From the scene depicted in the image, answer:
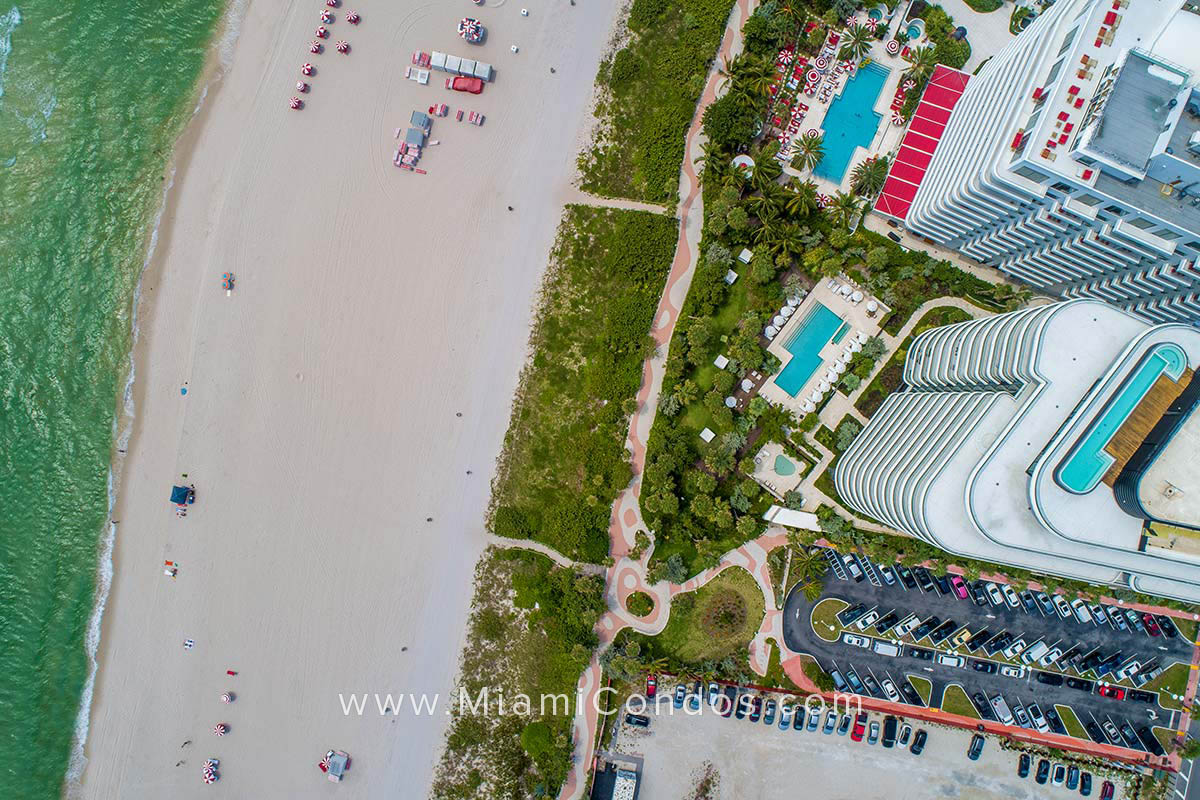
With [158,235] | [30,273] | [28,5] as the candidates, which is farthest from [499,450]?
[28,5]

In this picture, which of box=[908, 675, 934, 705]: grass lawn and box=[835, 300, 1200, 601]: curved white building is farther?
box=[908, 675, 934, 705]: grass lawn

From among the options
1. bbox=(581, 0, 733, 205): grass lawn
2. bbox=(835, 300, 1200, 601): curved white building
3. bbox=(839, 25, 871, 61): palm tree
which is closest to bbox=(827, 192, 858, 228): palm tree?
bbox=(839, 25, 871, 61): palm tree

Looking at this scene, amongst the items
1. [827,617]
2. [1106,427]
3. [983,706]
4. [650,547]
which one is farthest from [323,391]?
[983,706]

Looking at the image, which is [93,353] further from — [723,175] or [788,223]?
[788,223]

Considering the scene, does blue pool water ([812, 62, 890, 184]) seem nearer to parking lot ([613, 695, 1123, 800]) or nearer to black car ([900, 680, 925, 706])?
black car ([900, 680, 925, 706])

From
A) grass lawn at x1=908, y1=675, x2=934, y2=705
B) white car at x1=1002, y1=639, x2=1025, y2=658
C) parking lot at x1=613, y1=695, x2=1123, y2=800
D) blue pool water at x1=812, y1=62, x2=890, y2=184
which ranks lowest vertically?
parking lot at x1=613, y1=695, x2=1123, y2=800

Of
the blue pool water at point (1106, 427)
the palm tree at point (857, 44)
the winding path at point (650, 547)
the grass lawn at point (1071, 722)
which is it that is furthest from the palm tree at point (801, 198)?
the grass lawn at point (1071, 722)
